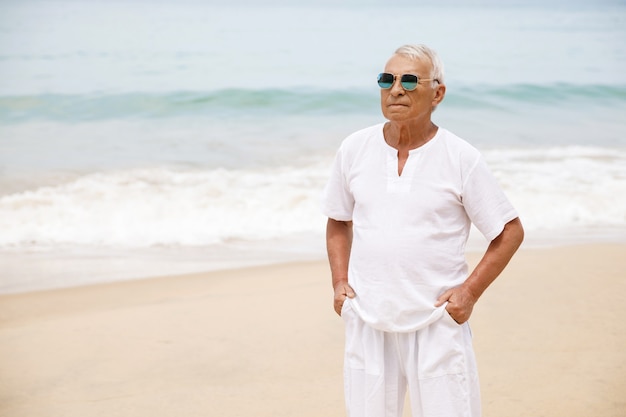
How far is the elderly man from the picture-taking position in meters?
2.58

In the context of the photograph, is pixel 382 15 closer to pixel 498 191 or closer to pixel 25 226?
pixel 25 226

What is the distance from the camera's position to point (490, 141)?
1451cm

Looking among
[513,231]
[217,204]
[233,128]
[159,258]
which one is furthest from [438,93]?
[233,128]

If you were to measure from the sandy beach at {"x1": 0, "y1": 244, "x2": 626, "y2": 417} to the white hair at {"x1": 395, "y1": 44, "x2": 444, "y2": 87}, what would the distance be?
199 centimetres

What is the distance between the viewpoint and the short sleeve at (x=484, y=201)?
2.57 m

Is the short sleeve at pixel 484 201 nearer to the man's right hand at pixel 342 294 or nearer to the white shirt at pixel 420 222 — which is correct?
the white shirt at pixel 420 222

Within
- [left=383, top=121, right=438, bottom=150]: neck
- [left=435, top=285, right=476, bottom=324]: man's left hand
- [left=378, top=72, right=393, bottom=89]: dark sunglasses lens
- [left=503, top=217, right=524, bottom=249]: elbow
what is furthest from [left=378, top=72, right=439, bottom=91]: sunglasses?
[left=435, top=285, right=476, bottom=324]: man's left hand

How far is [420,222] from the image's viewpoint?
2592 mm

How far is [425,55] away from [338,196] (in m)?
0.54

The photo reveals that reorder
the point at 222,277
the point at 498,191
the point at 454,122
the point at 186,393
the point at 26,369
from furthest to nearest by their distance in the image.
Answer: the point at 454,122 < the point at 222,277 < the point at 26,369 < the point at 186,393 < the point at 498,191

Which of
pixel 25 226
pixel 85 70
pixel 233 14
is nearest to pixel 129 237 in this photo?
pixel 25 226

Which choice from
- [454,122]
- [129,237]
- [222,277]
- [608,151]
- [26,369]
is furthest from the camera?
[454,122]

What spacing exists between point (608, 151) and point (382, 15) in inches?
1116

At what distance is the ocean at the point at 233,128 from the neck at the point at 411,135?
172 inches
